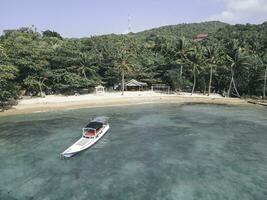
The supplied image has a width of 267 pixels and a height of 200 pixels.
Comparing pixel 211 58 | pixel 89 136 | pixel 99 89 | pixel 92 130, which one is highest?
pixel 211 58

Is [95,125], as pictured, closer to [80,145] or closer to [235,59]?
[80,145]

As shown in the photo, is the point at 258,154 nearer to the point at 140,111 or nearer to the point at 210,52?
the point at 140,111

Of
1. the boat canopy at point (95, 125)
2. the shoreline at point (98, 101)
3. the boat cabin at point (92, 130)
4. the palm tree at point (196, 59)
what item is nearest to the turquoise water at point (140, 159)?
the boat cabin at point (92, 130)

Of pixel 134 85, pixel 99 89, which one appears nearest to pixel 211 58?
pixel 134 85

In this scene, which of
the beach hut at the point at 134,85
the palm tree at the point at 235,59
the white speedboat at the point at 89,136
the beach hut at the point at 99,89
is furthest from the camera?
the beach hut at the point at 134,85

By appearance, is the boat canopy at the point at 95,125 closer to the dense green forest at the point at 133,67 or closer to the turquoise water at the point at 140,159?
the turquoise water at the point at 140,159

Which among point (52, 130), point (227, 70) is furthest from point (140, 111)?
point (227, 70)
